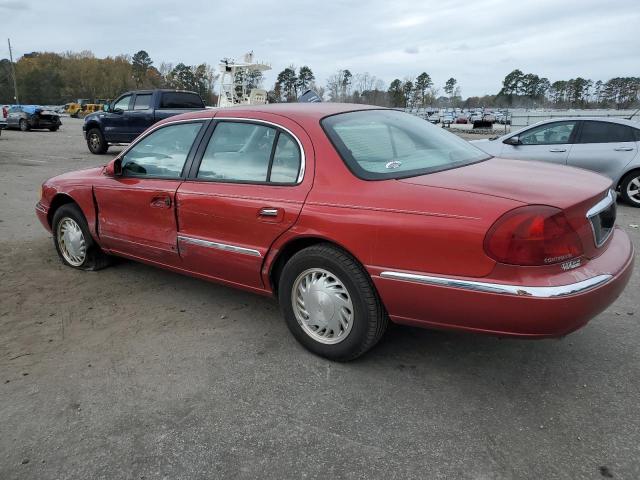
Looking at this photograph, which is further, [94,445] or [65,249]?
[65,249]

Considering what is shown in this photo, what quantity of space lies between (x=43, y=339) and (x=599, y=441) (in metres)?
3.35

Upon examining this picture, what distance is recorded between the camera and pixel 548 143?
8.77 m

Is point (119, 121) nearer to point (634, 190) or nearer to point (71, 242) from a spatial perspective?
point (71, 242)

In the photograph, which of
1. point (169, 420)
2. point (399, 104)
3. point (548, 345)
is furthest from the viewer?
point (399, 104)

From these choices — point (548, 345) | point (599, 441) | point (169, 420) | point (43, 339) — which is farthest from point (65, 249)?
point (599, 441)

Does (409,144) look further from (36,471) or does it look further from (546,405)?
(36,471)

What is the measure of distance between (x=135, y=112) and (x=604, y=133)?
1146 centimetres

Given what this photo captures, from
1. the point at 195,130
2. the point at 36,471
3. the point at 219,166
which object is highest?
the point at 195,130

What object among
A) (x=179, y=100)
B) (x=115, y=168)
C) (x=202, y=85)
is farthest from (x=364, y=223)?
(x=202, y=85)

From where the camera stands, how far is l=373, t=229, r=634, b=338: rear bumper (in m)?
2.38

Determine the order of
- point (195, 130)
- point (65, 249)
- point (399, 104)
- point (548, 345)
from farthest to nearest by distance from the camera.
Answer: point (399, 104)
point (65, 249)
point (195, 130)
point (548, 345)

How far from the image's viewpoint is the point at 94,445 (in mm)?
2396

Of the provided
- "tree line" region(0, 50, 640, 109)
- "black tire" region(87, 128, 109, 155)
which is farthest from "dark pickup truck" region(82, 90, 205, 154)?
"tree line" region(0, 50, 640, 109)

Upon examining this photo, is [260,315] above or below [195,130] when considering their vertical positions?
below
